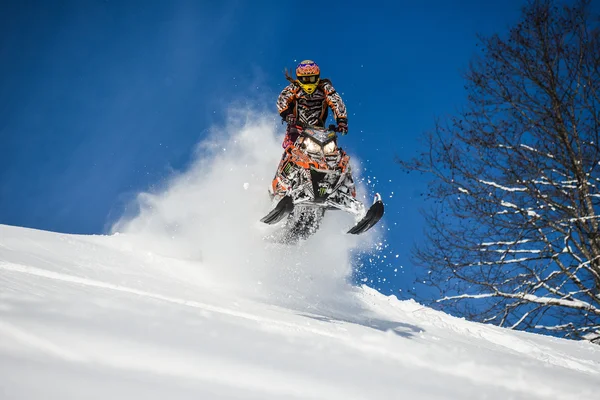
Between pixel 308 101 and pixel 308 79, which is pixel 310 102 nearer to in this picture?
pixel 308 101

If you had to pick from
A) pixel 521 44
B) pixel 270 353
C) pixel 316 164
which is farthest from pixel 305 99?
pixel 270 353

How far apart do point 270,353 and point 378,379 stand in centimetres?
61

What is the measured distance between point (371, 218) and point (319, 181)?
2.99 ft

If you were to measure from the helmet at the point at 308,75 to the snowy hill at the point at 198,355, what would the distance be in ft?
13.3

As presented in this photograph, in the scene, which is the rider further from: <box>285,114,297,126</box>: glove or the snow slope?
the snow slope

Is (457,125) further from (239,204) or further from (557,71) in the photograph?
(239,204)

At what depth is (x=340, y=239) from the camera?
10367 mm

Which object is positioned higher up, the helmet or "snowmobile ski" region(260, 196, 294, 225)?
the helmet

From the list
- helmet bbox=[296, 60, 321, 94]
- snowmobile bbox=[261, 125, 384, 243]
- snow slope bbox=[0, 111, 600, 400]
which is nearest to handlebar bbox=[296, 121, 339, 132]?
snowmobile bbox=[261, 125, 384, 243]

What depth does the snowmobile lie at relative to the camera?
294 inches

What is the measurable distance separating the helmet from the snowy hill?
4.05 metres

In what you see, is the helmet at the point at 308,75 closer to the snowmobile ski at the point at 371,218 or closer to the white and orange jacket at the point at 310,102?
the white and orange jacket at the point at 310,102

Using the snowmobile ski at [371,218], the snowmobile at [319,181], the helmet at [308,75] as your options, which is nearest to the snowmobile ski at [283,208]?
the snowmobile at [319,181]

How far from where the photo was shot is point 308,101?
8.55m
